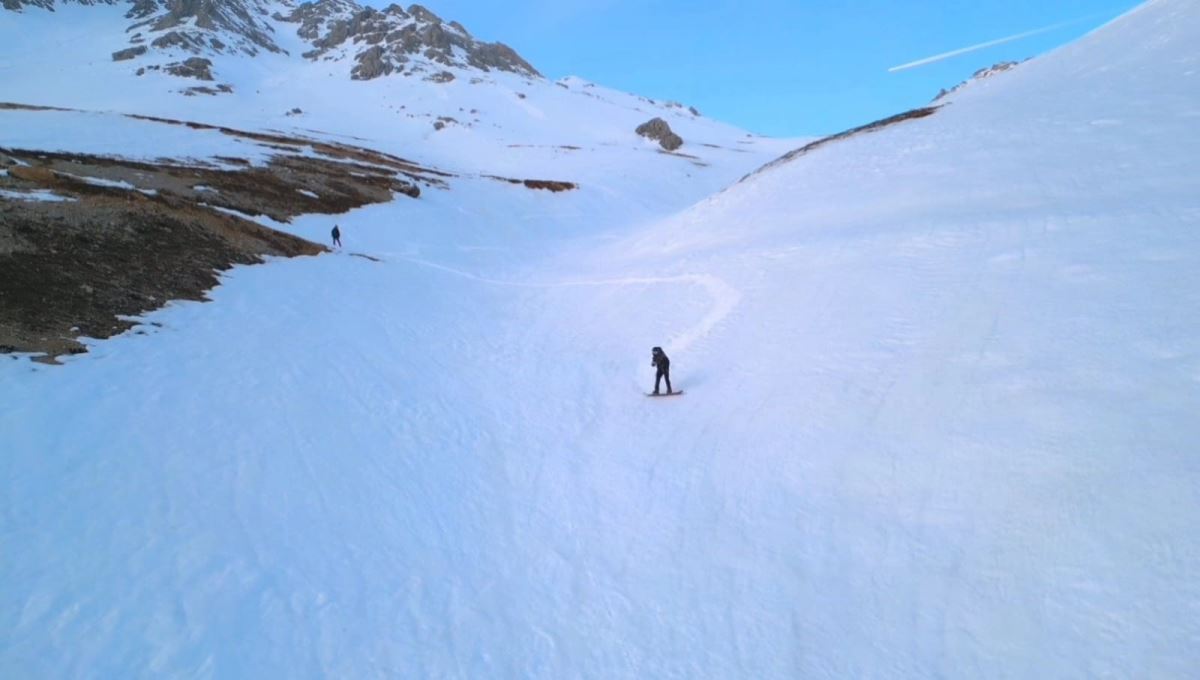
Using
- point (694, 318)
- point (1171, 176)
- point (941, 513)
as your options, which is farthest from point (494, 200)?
point (941, 513)

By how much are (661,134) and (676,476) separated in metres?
103

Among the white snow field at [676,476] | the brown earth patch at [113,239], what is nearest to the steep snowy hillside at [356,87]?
the brown earth patch at [113,239]

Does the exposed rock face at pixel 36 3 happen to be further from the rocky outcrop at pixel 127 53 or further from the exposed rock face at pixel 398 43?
the exposed rock face at pixel 398 43

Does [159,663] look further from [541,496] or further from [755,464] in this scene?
[755,464]

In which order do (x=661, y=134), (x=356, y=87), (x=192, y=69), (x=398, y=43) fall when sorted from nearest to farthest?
(x=661, y=134)
(x=192, y=69)
(x=356, y=87)
(x=398, y=43)

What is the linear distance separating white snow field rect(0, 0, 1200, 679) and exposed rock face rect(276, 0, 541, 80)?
140 m

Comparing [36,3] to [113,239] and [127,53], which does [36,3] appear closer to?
[127,53]

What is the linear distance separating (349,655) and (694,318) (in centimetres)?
1506

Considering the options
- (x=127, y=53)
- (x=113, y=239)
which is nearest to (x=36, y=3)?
(x=127, y=53)

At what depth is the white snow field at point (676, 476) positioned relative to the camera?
743 cm

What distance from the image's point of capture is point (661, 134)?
351ft

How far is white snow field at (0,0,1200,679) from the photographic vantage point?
7434 millimetres

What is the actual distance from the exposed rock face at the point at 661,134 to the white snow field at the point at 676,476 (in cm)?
8654

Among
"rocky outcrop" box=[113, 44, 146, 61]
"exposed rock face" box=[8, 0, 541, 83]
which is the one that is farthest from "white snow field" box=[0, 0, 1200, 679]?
"rocky outcrop" box=[113, 44, 146, 61]
